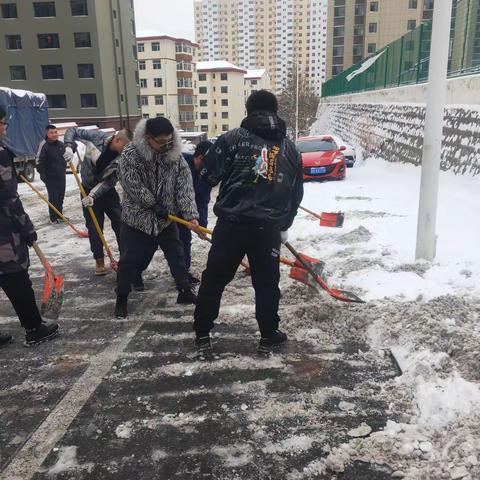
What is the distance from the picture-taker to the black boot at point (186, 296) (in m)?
4.59

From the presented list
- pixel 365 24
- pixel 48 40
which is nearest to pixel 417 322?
pixel 48 40

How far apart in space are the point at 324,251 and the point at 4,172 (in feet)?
12.5

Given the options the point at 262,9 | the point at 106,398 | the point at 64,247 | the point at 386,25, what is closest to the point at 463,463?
the point at 106,398

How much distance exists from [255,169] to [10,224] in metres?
1.97

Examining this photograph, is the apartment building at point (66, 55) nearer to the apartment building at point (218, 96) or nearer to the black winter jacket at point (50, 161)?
the black winter jacket at point (50, 161)

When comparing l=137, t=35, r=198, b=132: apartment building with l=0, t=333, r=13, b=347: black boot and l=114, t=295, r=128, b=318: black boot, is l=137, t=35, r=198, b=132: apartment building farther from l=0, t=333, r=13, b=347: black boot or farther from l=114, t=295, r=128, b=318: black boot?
l=0, t=333, r=13, b=347: black boot

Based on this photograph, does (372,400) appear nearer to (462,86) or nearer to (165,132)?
(165,132)

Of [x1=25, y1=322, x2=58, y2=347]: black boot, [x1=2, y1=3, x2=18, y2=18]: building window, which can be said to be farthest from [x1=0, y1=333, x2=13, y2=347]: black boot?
[x1=2, y1=3, x2=18, y2=18]: building window

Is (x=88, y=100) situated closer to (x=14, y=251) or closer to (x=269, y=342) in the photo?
(x=14, y=251)

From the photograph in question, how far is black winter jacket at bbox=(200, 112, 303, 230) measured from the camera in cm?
321

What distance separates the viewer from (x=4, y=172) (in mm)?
3482

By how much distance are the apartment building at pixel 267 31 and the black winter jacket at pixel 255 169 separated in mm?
144691

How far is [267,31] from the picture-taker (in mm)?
142625

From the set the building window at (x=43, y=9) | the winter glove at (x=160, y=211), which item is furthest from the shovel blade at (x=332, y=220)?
the building window at (x=43, y=9)
